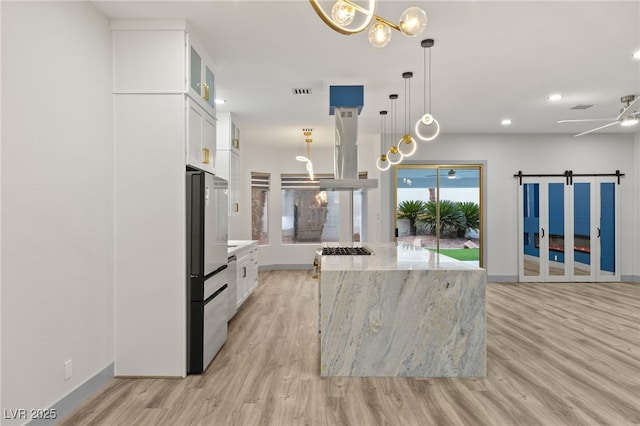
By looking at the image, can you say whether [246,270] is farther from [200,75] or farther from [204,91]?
[200,75]

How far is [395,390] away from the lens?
107 inches

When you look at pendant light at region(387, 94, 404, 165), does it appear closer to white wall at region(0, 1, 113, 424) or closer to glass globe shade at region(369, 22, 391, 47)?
glass globe shade at region(369, 22, 391, 47)

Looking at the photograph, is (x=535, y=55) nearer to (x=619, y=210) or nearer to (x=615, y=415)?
(x=615, y=415)

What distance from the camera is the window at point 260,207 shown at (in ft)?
27.1

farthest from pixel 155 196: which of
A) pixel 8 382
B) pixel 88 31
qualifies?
pixel 8 382

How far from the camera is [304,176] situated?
862 centimetres

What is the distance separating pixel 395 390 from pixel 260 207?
20.3ft

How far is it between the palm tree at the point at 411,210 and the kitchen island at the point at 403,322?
166 inches

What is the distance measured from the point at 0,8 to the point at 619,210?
29.5 feet

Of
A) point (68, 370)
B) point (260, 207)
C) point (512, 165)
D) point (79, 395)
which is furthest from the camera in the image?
point (260, 207)

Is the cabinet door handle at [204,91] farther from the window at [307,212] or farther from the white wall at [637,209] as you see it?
the white wall at [637,209]

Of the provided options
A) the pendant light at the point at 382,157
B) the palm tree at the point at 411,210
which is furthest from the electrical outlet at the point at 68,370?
the palm tree at the point at 411,210

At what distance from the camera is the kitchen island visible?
295 centimetres

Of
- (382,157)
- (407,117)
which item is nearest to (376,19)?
(382,157)
